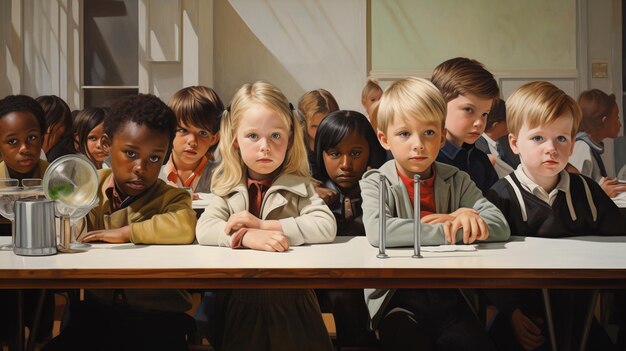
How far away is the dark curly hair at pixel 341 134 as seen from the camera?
2.86 m

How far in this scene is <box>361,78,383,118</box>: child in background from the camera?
283 cm

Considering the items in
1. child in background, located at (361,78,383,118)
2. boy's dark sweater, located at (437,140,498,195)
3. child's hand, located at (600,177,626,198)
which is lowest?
child's hand, located at (600,177,626,198)

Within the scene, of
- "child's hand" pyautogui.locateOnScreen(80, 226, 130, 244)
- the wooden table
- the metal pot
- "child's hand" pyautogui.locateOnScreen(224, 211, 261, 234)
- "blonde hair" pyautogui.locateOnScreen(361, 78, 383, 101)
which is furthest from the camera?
"blonde hair" pyautogui.locateOnScreen(361, 78, 383, 101)

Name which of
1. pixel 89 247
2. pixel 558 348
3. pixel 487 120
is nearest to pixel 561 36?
pixel 487 120

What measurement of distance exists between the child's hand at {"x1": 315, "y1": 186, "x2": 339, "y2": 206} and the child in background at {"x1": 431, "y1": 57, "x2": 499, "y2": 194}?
0.46m

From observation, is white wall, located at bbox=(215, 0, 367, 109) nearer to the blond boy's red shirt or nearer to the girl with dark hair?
the girl with dark hair

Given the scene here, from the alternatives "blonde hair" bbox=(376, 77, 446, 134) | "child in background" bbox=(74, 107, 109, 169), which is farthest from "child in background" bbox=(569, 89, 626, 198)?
"child in background" bbox=(74, 107, 109, 169)

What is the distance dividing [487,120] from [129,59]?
1.54 meters

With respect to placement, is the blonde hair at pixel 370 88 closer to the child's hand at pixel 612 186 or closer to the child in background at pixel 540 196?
the child in background at pixel 540 196

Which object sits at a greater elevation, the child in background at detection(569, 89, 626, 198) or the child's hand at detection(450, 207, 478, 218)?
the child in background at detection(569, 89, 626, 198)

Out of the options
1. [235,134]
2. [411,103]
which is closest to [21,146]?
[235,134]

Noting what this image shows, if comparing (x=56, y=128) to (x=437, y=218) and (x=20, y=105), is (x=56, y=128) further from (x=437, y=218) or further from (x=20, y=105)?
(x=437, y=218)

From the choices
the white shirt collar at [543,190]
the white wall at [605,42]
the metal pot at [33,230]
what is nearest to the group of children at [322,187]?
the white shirt collar at [543,190]

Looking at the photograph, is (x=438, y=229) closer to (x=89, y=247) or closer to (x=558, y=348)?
(x=558, y=348)
